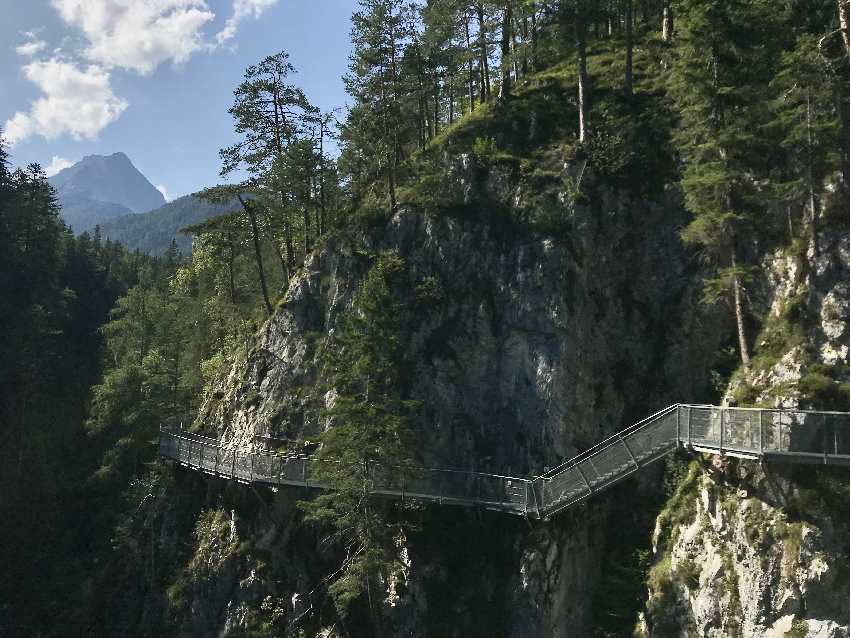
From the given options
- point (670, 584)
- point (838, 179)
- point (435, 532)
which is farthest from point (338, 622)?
point (838, 179)

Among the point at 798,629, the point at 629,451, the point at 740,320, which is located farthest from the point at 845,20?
the point at 798,629

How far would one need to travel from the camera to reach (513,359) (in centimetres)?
2317

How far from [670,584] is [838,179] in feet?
46.0

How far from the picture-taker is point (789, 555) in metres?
15.2

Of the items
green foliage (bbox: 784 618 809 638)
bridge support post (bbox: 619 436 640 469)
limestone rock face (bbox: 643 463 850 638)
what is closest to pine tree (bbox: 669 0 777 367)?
limestone rock face (bbox: 643 463 850 638)

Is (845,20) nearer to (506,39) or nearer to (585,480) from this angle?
(585,480)

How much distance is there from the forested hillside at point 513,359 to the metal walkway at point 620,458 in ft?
3.70

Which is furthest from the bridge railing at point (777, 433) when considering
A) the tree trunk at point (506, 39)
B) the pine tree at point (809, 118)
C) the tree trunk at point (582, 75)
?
the tree trunk at point (506, 39)

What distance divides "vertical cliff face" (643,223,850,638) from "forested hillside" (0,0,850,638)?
0.25 feet

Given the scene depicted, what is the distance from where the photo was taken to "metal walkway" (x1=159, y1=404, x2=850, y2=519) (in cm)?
1497

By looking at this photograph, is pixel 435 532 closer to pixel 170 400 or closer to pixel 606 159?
pixel 606 159

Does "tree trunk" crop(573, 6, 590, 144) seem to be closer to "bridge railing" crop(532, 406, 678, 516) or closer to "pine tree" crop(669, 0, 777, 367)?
"pine tree" crop(669, 0, 777, 367)

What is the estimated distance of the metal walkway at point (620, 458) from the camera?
14969mm

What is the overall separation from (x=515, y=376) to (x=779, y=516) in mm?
9722
